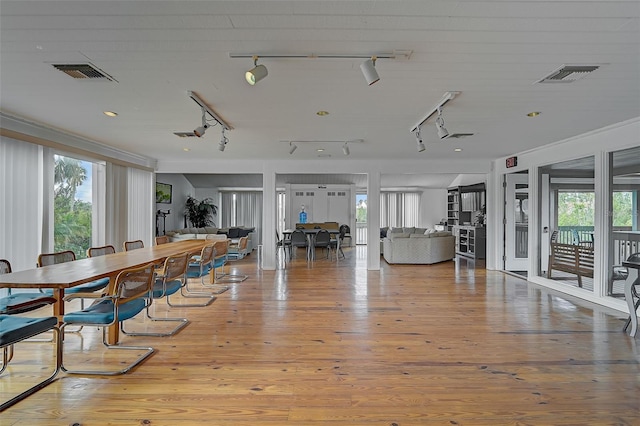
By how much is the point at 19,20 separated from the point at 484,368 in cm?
398

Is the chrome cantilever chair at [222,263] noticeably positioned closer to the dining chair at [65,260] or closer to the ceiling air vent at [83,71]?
the dining chair at [65,260]

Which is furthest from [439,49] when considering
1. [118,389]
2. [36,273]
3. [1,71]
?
[36,273]

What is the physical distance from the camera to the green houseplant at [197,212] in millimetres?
10789

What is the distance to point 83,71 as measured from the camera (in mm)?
2734

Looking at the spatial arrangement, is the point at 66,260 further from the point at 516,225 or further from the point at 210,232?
the point at 516,225

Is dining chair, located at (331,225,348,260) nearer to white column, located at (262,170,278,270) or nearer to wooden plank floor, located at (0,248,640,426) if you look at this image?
white column, located at (262,170,278,270)

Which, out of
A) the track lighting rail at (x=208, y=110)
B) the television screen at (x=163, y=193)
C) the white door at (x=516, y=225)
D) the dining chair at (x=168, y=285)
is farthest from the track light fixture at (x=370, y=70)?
the television screen at (x=163, y=193)

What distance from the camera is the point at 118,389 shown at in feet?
7.59

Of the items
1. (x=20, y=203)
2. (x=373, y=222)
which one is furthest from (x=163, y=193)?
(x=373, y=222)

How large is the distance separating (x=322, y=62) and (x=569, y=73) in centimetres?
206

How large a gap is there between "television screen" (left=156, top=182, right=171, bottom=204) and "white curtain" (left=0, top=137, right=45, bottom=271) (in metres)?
4.52

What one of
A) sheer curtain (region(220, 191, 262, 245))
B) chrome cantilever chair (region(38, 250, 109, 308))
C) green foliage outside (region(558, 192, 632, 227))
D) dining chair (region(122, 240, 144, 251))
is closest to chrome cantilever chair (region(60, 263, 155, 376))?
chrome cantilever chair (region(38, 250, 109, 308))

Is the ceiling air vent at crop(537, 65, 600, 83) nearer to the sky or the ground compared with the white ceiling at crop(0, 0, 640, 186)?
nearer to the ground

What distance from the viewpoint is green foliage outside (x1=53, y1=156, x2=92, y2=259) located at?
16.7 feet
